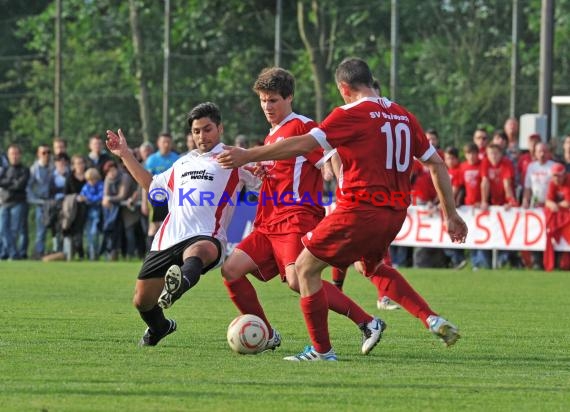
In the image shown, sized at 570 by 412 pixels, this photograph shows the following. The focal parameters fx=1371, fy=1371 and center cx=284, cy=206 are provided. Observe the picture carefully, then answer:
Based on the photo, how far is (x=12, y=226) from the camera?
75.4 ft

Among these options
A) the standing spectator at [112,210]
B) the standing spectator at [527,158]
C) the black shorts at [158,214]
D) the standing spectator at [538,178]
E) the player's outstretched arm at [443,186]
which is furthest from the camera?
the standing spectator at [112,210]

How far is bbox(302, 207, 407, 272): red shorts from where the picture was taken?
8.52 meters

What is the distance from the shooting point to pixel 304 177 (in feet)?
31.5

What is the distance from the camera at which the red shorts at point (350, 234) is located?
336 inches

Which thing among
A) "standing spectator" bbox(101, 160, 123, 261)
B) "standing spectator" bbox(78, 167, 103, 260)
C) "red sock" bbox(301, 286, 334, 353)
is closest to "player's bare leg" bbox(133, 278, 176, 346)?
"red sock" bbox(301, 286, 334, 353)

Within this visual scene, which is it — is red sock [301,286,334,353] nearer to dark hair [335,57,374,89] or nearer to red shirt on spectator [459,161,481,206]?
dark hair [335,57,374,89]

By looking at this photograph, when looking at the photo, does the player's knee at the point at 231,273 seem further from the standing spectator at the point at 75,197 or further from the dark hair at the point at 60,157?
the dark hair at the point at 60,157

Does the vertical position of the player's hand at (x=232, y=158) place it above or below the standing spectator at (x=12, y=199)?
above

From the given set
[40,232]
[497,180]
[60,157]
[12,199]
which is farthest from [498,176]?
[12,199]

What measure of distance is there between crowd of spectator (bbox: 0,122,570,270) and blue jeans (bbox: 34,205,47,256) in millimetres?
17

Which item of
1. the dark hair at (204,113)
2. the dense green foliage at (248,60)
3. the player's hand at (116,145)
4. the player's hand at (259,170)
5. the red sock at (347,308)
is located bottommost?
the red sock at (347,308)

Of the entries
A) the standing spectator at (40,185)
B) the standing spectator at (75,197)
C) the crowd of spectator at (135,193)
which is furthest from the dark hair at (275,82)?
the standing spectator at (40,185)

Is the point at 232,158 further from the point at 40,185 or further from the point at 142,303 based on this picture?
the point at 40,185

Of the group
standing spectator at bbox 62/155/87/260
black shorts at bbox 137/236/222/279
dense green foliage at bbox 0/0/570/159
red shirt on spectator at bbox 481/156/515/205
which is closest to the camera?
black shorts at bbox 137/236/222/279
